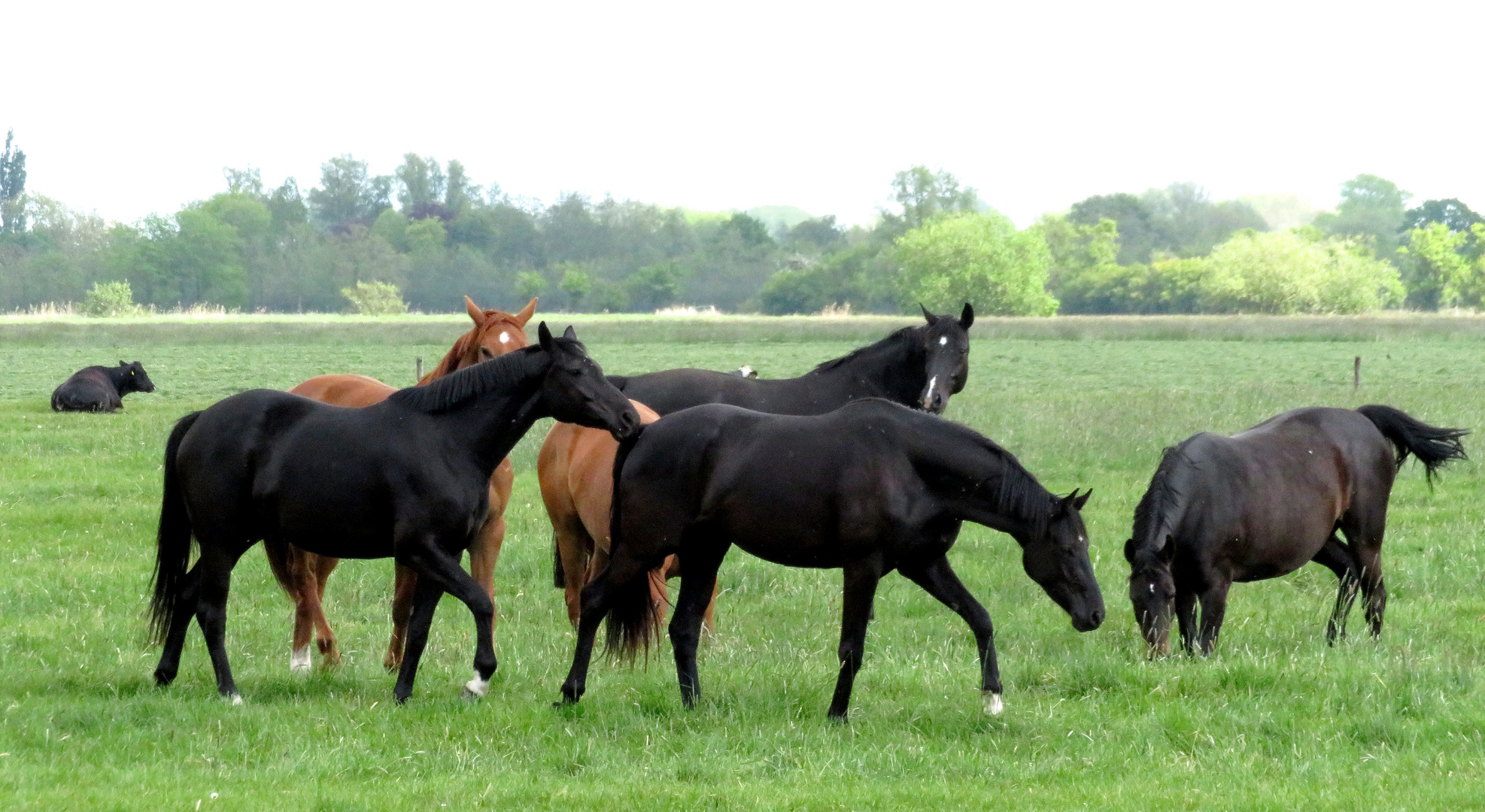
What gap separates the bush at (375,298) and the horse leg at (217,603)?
307 feet

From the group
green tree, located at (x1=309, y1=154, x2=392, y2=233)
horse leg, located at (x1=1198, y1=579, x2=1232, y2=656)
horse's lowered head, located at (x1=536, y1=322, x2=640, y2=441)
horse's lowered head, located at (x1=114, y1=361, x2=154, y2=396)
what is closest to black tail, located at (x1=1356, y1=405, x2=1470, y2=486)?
horse leg, located at (x1=1198, y1=579, x2=1232, y2=656)

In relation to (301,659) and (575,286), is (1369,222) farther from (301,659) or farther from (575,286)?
(301,659)

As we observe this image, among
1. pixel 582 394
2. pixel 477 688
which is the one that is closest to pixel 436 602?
→ pixel 477 688

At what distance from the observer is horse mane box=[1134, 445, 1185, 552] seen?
742 centimetres

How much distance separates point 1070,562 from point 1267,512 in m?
2.23

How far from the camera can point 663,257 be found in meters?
129

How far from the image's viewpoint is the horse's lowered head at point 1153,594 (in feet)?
24.4

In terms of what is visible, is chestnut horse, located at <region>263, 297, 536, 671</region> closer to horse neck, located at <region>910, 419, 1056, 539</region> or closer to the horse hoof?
the horse hoof

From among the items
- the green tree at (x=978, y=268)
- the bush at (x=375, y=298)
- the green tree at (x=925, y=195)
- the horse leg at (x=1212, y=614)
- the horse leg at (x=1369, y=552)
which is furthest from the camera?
the green tree at (x=925, y=195)

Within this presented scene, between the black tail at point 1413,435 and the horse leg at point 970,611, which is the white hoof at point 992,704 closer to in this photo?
the horse leg at point 970,611

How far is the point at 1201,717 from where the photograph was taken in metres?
6.05

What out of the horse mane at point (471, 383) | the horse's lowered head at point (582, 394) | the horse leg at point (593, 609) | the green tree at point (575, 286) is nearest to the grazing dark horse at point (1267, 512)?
the horse leg at point (593, 609)

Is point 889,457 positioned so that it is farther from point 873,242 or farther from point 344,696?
point 873,242

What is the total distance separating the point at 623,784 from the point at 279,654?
146 inches
